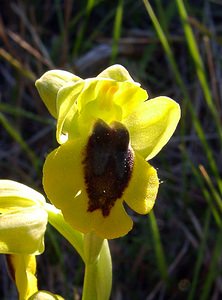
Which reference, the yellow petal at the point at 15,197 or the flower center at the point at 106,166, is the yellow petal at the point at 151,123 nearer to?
the flower center at the point at 106,166

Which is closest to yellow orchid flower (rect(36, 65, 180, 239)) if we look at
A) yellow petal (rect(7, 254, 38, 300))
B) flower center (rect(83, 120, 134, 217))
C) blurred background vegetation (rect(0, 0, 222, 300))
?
flower center (rect(83, 120, 134, 217))

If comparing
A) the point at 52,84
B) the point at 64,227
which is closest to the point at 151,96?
the point at 64,227

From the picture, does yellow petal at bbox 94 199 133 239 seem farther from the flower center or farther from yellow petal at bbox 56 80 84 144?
yellow petal at bbox 56 80 84 144

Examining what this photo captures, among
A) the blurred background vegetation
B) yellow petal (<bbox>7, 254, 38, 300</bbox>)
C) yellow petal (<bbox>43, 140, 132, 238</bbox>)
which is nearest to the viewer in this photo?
yellow petal (<bbox>43, 140, 132, 238</bbox>)

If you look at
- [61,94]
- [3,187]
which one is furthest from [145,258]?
[61,94]

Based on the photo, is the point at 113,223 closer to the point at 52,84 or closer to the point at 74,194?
the point at 74,194

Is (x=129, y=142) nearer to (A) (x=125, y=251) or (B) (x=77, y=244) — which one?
(B) (x=77, y=244)
